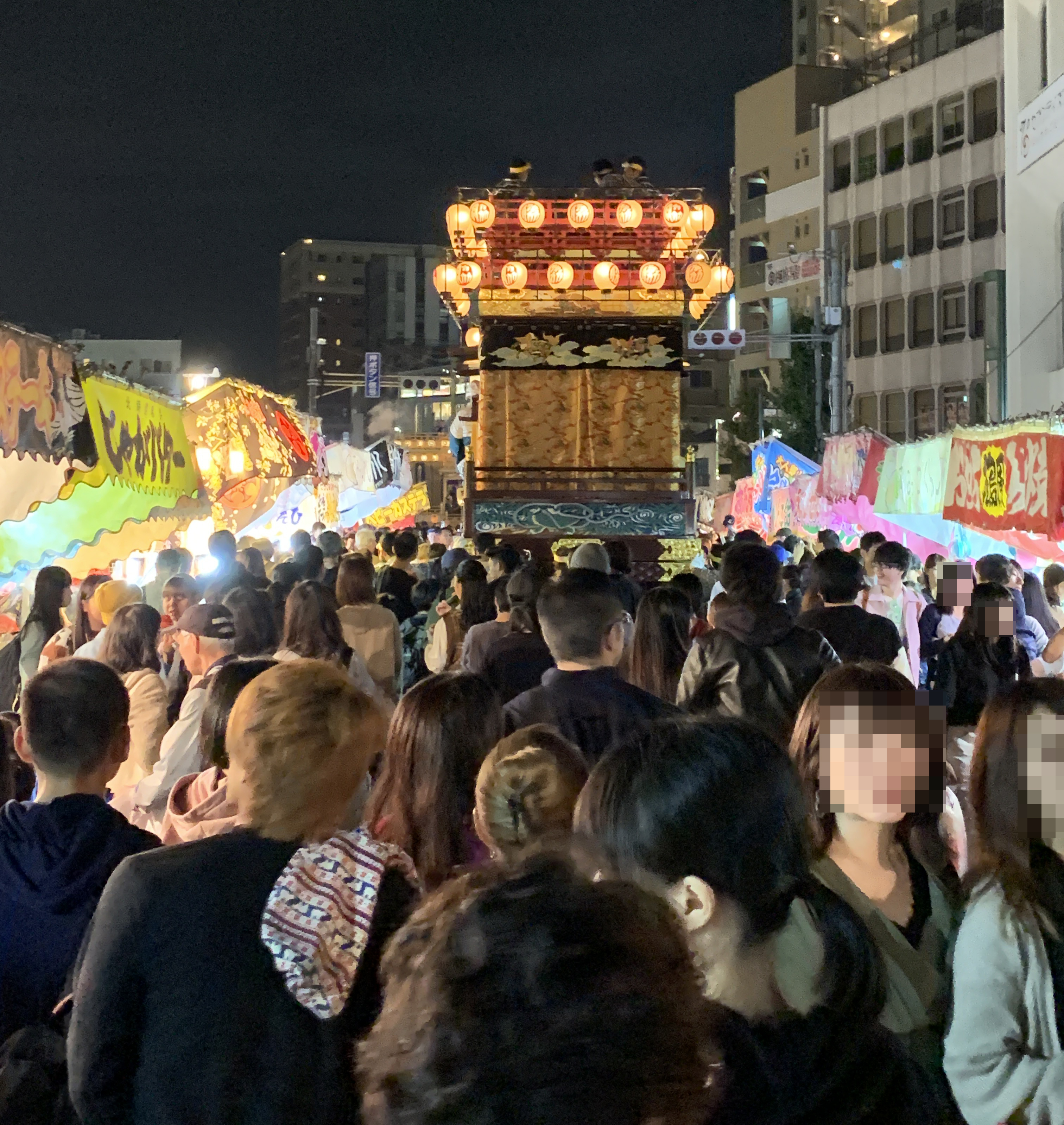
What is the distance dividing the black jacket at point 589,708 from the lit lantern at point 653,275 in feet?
44.0

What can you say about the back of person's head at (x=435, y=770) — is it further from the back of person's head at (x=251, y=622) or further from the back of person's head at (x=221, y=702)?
the back of person's head at (x=251, y=622)

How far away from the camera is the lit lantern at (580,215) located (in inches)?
669

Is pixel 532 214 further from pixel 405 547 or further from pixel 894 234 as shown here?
pixel 894 234

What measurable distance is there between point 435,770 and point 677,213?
14.8 meters

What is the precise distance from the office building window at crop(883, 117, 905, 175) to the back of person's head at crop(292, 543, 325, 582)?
36768mm

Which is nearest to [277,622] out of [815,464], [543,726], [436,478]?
[543,726]

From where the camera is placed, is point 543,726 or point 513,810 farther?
point 543,726

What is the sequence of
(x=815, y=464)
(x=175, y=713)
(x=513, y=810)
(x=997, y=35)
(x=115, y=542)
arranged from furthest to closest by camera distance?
(x=997, y=35), (x=815, y=464), (x=115, y=542), (x=175, y=713), (x=513, y=810)

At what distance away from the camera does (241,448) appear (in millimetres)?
13344

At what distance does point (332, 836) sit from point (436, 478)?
66273mm

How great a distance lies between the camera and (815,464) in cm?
1984

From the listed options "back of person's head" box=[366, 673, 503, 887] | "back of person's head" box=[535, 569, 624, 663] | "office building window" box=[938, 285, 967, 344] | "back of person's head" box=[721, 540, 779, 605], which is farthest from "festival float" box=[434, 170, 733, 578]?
"office building window" box=[938, 285, 967, 344]

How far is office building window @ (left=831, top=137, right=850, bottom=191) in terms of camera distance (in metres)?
43.8

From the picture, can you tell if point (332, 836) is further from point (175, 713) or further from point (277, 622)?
point (277, 622)
